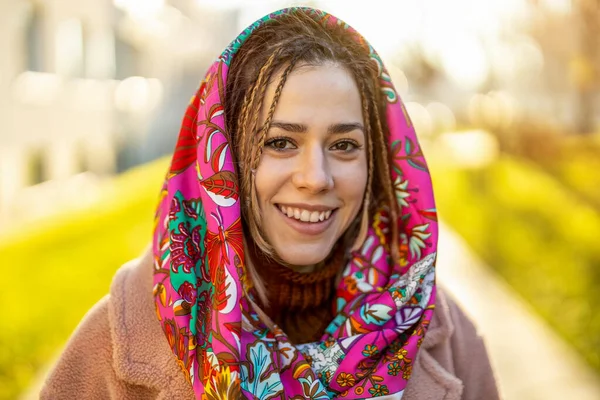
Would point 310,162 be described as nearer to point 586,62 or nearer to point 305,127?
point 305,127

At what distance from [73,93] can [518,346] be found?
342 inches

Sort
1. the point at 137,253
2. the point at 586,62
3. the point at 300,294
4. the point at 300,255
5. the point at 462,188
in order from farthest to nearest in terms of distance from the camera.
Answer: the point at 462,188
the point at 137,253
the point at 586,62
the point at 300,294
the point at 300,255

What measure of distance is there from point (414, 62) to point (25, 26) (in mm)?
10253

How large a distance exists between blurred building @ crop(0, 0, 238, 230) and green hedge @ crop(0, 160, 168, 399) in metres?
1.27

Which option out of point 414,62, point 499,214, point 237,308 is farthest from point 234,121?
point 414,62

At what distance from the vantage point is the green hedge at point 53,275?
4.46 m

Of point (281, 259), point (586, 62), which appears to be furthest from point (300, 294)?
point (586, 62)

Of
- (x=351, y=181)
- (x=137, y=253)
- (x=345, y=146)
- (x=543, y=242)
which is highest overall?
(x=345, y=146)

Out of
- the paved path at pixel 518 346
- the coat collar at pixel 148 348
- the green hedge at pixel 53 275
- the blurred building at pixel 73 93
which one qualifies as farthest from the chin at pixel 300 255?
the blurred building at pixel 73 93

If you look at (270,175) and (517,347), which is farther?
(517,347)

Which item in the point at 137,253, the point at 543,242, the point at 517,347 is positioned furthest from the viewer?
the point at 543,242

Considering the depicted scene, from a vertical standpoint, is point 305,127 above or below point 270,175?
above

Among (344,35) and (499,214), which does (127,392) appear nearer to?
(344,35)

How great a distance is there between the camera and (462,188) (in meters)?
12.2
